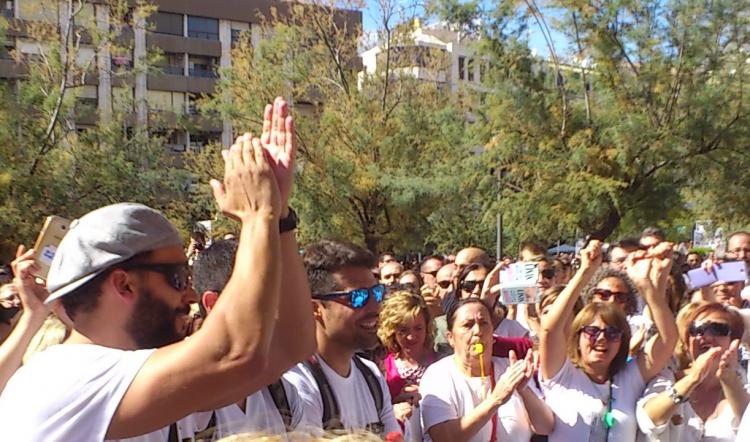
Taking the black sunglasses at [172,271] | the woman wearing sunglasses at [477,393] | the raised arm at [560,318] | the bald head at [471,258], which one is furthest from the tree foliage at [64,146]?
the black sunglasses at [172,271]

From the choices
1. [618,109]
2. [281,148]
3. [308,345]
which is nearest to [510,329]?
[308,345]

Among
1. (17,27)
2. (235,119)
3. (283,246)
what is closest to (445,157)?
(235,119)

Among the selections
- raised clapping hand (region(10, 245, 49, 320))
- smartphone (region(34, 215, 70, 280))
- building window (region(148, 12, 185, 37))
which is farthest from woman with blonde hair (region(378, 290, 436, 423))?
building window (region(148, 12, 185, 37))

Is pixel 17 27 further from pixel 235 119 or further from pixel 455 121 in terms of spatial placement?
pixel 455 121

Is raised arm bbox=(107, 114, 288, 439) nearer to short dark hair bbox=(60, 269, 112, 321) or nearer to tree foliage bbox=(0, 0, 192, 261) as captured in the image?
short dark hair bbox=(60, 269, 112, 321)

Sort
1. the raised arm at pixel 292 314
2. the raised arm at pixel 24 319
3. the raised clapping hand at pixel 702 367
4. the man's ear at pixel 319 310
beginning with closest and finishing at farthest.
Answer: the raised arm at pixel 292 314, the raised arm at pixel 24 319, the man's ear at pixel 319 310, the raised clapping hand at pixel 702 367

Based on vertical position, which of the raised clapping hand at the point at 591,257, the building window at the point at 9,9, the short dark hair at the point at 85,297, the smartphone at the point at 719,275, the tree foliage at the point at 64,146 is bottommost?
the smartphone at the point at 719,275

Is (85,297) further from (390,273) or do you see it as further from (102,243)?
(390,273)

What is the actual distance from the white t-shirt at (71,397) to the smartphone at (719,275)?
15.3 ft

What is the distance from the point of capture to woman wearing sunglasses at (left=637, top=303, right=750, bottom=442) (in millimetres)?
3791

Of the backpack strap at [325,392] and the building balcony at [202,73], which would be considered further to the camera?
the building balcony at [202,73]

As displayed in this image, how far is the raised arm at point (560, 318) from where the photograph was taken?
3982 millimetres

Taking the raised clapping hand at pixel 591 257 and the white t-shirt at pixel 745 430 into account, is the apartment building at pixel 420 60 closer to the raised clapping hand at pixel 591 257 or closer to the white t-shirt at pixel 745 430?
the raised clapping hand at pixel 591 257

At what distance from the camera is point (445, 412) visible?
396cm
